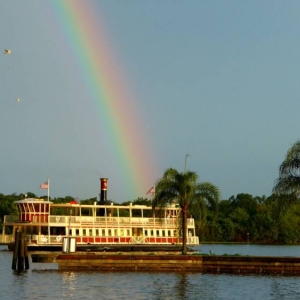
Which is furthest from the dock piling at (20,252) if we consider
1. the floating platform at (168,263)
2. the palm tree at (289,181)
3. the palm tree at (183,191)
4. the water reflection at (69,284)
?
the palm tree at (289,181)

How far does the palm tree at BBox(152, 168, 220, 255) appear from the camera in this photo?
184ft

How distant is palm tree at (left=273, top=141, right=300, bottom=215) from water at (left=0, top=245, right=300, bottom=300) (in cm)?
449

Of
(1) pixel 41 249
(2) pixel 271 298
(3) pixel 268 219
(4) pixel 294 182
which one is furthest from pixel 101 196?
(3) pixel 268 219

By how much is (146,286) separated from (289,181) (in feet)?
34.2

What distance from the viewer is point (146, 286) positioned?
42.1 meters

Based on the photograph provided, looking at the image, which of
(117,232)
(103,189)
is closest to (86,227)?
(117,232)

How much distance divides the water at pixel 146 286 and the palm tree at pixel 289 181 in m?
4.49

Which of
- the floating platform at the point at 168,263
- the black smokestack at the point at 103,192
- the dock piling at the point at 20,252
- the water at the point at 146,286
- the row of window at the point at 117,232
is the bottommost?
the water at the point at 146,286

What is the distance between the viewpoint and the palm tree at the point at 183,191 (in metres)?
56.1

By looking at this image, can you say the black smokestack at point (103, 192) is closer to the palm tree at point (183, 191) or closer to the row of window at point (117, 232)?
the row of window at point (117, 232)

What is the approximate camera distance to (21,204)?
8231cm

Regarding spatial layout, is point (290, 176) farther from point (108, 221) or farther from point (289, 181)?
point (108, 221)

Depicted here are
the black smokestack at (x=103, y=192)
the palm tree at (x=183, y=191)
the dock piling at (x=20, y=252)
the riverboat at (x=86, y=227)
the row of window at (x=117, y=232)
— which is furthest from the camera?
the black smokestack at (x=103, y=192)

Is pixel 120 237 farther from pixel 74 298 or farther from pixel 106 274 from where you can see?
pixel 74 298
